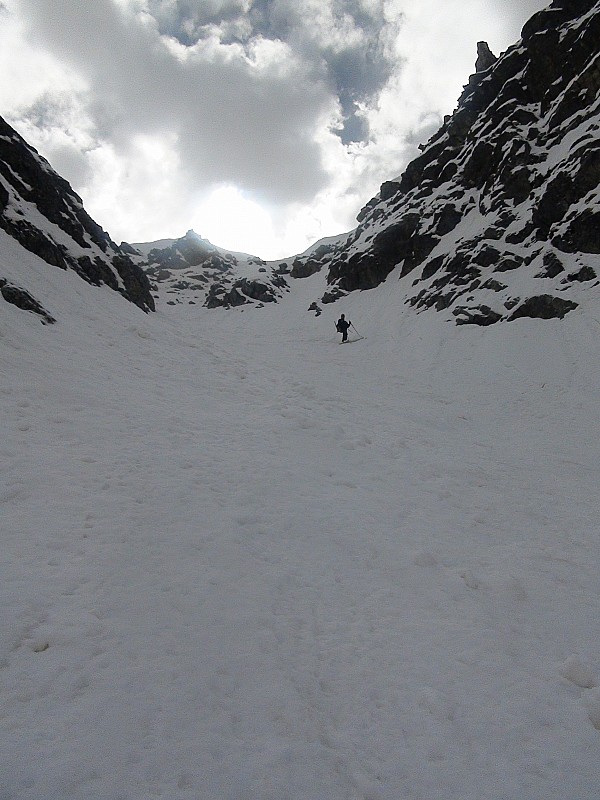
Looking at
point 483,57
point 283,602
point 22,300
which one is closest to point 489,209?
point 22,300

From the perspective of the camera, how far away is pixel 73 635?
14.8 feet

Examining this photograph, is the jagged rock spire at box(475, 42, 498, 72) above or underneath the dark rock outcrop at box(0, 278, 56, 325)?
above

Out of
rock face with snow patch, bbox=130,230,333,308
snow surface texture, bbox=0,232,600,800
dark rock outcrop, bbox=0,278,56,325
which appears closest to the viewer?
snow surface texture, bbox=0,232,600,800

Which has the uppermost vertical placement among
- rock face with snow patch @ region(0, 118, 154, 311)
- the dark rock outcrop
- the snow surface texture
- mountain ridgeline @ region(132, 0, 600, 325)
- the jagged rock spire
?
the jagged rock spire

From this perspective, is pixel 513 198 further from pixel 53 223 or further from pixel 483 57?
pixel 483 57

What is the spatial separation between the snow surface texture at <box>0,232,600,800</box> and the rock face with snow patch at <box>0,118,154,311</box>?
51.1 feet

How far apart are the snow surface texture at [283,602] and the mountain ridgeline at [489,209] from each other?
38.9 feet

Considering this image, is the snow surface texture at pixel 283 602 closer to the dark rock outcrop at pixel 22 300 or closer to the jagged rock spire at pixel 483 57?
the dark rock outcrop at pixel 22 300

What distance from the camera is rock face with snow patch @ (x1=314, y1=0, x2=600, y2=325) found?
25.5 metres

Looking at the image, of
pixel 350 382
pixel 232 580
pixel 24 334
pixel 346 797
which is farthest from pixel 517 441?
pixel 24 334

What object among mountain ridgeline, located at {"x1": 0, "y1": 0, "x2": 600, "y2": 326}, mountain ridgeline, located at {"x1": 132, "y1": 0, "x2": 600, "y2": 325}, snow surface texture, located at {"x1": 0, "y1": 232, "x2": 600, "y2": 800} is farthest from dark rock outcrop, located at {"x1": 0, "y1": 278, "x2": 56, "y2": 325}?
mountain ridgeline, located at {"x1": 132, "y1": 0, "x2": 600, "y2": 325}

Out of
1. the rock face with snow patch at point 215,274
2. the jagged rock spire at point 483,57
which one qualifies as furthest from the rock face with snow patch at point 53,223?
the jagged rock spire at point 483,57

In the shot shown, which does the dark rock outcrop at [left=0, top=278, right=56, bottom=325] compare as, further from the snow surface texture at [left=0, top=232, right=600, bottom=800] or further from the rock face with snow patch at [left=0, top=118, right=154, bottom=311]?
the rock face with snow patch at [left=0, top=118, right=154, bottom=311]

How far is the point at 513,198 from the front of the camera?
3372 centimetres
